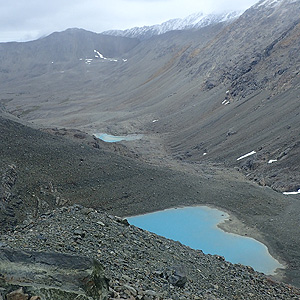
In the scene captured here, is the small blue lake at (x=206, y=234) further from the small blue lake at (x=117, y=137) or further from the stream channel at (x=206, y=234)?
the small blue lake at (x=117, y=137)

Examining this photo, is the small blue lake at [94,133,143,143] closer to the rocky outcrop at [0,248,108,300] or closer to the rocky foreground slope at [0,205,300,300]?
the rocky foreground slope at [0,205,300,300]

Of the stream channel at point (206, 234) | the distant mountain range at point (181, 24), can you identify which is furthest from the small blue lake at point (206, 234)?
the distant mountain range at point (181, 24)

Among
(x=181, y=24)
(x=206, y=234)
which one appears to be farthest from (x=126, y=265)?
(x=181, y=24)

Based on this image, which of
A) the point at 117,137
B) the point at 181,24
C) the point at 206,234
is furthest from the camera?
the point at 181,24

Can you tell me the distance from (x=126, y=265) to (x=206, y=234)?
14.6 meters

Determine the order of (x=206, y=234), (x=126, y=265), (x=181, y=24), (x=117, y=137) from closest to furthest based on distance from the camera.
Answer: (x=126, y=265), (x=206, y=234), (x=117, y=137), (x=181, y=24)

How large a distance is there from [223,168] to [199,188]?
1237 centimetres

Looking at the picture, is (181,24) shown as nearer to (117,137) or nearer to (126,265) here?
(117,137)

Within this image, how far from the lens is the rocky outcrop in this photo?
812cm

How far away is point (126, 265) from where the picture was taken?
12969 mm

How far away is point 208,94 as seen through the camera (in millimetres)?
72938

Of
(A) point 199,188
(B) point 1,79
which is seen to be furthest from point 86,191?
(B) point 1,79

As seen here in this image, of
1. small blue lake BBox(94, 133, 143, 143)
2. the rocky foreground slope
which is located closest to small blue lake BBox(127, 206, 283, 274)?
the rocky foreground slope

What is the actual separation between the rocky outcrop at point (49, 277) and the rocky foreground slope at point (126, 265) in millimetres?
21
